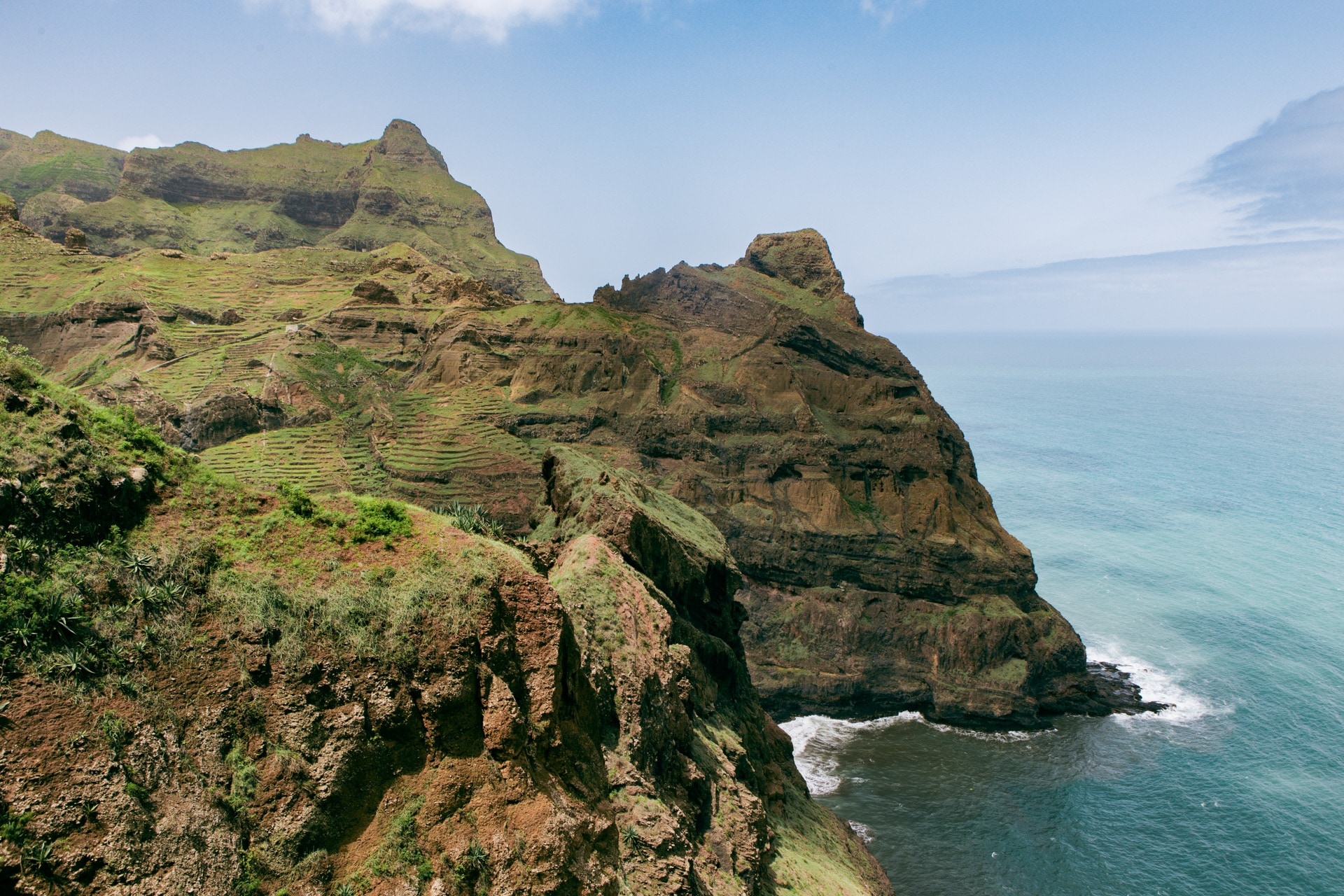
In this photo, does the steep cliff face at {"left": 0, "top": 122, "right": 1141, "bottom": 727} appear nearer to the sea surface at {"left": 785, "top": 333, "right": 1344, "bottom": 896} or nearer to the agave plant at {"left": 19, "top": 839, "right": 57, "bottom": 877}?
the sea surface at {"left": 785, "top": 333, "right": 1344, "bottom": 896}

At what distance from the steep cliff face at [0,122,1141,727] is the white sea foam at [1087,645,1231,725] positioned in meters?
2.61

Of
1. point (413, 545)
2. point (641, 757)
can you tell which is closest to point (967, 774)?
point (641, 757)

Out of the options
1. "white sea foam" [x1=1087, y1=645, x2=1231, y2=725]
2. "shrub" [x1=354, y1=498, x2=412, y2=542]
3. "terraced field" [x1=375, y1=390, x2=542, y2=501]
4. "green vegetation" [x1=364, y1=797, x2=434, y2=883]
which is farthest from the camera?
"terraced field" [x1=375, y1=390, x2=542, y2=501]

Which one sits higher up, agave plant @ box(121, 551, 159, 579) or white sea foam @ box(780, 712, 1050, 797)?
agave plant @ box(121, 551, 159, 579)

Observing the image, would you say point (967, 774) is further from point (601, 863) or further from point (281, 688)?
point (281, 688)

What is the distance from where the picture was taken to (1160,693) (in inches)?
2336

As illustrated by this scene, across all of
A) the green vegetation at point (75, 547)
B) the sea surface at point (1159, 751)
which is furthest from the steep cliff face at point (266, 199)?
the green vegetation at point (75, 547)

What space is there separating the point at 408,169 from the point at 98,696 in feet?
481

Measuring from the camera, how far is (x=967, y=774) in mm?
48125

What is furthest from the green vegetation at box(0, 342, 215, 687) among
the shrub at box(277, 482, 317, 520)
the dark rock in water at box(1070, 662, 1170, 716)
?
the dark rock in water at box(1070, 662, 1170, 716)

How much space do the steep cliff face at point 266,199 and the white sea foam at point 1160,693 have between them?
9117 centimetres

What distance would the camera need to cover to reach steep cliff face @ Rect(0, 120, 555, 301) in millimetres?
112875

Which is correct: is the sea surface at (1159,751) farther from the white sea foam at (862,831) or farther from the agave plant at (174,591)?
the agave plant at (174,591)

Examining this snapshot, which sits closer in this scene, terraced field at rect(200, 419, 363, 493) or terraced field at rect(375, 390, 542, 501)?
terraced field at rect(200, 419, 363, 493)
